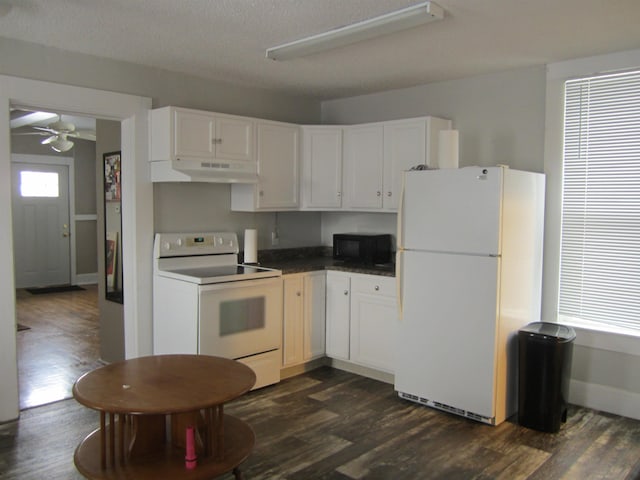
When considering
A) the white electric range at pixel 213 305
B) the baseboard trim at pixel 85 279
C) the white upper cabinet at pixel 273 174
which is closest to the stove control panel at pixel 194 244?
the white electric range at pixel 213 305

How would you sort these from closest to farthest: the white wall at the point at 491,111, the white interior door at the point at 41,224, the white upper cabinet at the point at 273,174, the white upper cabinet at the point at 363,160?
the white wall at the point at 491,111 < the white upper cabinet at the point at 363,160 < the white upper cabinet at the point at 273,174 < the white interior door at the point at 41,224

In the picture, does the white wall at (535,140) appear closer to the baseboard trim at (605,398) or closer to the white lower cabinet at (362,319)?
the baseboard trim at (605,398)

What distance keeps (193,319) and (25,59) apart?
200cm

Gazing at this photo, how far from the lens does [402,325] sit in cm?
378

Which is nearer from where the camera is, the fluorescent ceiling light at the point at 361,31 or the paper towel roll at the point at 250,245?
the fluorescent ceiling light at the point at 361,31

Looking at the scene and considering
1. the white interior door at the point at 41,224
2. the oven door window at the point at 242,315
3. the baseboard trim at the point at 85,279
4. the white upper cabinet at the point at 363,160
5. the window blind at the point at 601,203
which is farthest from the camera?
the baseboard trim at the point at 85,279

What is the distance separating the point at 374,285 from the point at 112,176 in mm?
2341

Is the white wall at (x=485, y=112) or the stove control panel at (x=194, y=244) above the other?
the white wall at (x=485, y=112)

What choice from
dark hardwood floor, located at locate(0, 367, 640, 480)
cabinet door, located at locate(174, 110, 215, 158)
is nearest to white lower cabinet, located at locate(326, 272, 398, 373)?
dark hardwood floor, located at locate(0, 367, 640, 480)

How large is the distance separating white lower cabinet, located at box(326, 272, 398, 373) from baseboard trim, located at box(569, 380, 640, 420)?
4.33 ft

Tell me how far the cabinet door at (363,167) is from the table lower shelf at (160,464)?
257 cm

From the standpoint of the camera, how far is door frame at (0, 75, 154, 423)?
3375 mm

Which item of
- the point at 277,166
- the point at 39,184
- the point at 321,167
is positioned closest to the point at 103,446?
the point at 277,166

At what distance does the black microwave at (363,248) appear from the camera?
177 inches
